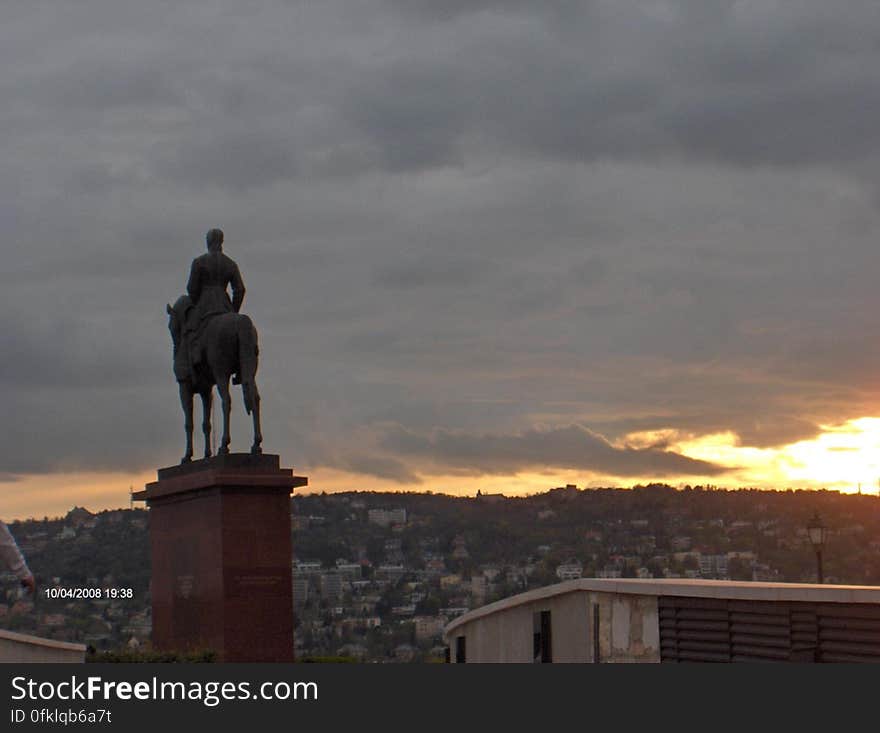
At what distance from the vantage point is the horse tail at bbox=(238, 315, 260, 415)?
26.9 m

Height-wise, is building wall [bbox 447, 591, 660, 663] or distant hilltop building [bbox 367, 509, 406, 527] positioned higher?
distant hilltop building [bbox 367, 509, 406, 527]

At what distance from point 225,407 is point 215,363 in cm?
72

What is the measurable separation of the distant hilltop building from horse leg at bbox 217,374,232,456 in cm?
3570

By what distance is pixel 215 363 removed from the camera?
2745 cm

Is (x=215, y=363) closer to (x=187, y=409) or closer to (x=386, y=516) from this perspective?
(x=187, y=409)

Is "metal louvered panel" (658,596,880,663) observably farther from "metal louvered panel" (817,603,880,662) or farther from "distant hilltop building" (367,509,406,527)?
"distant hilltop building" (367,509,406,527)

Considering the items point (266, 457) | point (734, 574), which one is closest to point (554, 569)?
point (734, 574)

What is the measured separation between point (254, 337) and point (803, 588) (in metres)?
11.7

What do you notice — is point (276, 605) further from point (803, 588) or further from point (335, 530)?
point (335, 530)

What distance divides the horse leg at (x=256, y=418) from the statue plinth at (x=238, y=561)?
10.1 inches

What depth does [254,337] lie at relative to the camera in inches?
1081
